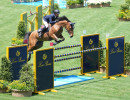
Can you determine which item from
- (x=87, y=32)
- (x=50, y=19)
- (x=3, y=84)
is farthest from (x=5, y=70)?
(x=87, y=32)

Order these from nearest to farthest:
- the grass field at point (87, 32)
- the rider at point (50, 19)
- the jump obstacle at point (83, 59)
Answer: the grass field at point (87, 32)
the jump obstacle at point (83, 59)
the rider at point (50, 19)

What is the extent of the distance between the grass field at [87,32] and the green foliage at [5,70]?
2.52ft

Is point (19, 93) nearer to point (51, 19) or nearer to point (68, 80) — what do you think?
point (68, 80)

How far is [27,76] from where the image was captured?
16.0 meters

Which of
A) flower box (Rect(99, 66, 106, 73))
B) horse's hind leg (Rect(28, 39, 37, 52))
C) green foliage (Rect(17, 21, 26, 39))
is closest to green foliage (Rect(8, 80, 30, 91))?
horse's hind leg (Rect(28, 39, 37, 52))

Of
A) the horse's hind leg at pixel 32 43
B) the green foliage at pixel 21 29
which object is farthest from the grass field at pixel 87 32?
the green foliage at pixel 21 29

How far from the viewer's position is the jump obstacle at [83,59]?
54.2 ft

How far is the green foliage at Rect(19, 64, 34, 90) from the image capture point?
52.3 ft

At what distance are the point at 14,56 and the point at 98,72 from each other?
18.0 feet

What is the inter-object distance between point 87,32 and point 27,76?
41.4 feet

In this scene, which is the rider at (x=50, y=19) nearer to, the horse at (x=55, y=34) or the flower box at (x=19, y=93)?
the horse at (x=55, y=34)

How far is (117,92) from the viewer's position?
55.1 feet

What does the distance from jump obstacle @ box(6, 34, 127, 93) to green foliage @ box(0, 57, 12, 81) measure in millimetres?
299

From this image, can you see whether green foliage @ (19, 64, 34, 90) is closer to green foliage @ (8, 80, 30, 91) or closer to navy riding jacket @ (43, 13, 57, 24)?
green foliage @ (8, 80, 30, 91)
